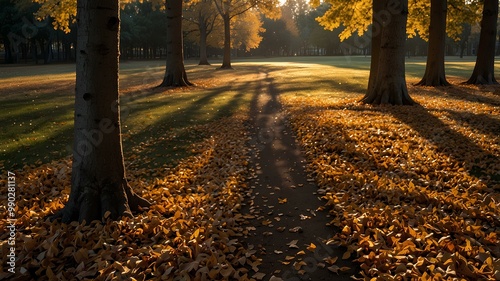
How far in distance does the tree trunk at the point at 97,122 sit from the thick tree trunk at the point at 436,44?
20443 millimetres

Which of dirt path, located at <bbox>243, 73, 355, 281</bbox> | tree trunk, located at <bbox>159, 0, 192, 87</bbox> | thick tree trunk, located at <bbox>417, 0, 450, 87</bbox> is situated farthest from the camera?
tree trunk, located at <bbox>159, 0, 192, 87</bbox>

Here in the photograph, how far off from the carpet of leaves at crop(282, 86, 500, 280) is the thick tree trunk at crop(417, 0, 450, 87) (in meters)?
9.18

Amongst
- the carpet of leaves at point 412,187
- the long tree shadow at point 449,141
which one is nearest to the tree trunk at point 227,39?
the carpet of leaves at point 412,187

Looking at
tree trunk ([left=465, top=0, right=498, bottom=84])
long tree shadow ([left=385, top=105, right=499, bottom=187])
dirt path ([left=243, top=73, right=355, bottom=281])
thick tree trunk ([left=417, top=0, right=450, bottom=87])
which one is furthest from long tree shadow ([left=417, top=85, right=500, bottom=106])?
dirt path ([left=243, top=73, right=355, bottom=281])

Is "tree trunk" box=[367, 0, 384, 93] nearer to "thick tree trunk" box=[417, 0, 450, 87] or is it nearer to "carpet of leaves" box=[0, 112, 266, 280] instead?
"thick tree trunk" box=[417, 0, 450, 87]

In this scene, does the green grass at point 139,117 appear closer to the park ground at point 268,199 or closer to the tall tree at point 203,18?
the park ground at point 268,199

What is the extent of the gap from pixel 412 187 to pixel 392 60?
9.60 m

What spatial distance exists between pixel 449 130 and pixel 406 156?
120 inches

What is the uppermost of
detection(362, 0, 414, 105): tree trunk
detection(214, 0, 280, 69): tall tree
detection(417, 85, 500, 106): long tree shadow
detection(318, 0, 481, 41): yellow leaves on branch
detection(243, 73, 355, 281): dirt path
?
detection(214, 0, 280, 69): tall tree

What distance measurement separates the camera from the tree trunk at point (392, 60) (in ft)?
46.3

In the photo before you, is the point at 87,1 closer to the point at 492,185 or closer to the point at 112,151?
the point at 112,151

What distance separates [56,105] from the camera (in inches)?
640

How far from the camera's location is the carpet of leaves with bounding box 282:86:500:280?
4027mm

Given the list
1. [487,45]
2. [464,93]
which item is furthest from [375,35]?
[487,45]
